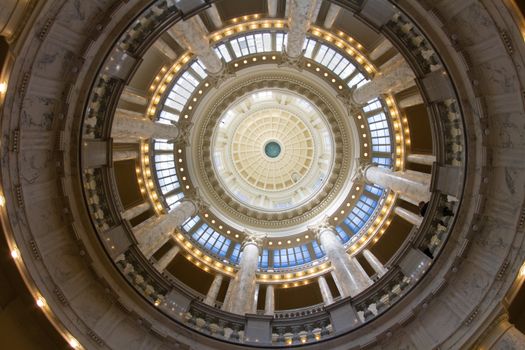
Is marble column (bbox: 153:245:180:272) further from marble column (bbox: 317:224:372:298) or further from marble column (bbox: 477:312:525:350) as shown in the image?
marble column (bbox: 477:312:525:350)

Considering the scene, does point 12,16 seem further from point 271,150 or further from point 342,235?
point 271,150

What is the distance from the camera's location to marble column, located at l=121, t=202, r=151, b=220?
27.9 meters

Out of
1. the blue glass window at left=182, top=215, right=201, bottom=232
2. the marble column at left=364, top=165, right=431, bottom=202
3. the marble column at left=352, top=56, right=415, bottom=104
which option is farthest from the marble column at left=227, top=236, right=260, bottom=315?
the marble column at left=352, top=56, right=415, bottom=104

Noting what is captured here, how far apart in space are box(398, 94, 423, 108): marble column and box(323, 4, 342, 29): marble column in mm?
8971

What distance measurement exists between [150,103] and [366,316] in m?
24.5

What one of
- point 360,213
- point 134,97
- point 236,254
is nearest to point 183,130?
point 134,97

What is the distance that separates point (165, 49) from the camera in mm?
28031

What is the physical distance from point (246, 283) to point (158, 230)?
730cm

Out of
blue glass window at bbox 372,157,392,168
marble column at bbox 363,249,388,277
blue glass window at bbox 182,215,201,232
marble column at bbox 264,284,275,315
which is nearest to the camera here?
marble column at bbox 264,284,275,315

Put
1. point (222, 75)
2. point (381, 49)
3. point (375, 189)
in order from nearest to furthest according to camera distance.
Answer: point (381, 49), point (222, 75), point (375, 189)

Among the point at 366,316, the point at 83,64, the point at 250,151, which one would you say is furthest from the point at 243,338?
the point at 250,151

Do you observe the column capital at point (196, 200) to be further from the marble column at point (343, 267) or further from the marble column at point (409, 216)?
the marble column at point (409, 216)

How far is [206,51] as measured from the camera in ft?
83.8

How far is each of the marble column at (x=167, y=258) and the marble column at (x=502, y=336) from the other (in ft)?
76.7
